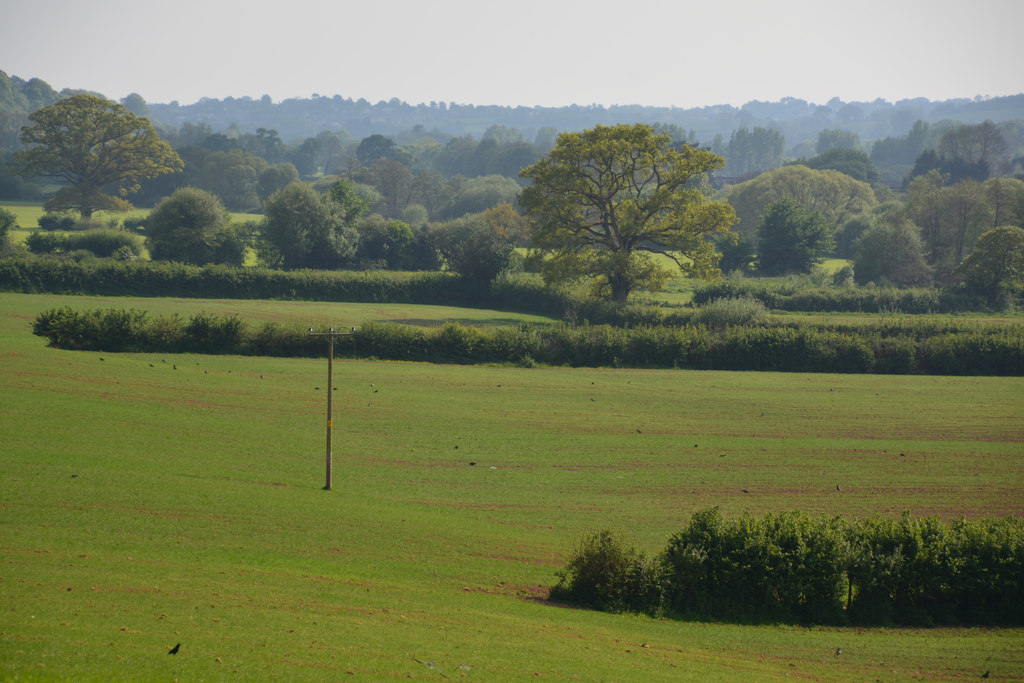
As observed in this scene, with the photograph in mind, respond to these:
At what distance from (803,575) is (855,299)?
57500 millimetres

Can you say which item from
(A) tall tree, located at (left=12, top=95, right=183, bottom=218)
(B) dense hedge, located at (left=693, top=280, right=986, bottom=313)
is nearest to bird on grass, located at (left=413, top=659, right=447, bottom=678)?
(B) dense hedge, located at (left=693, top=280, right=986, bottom=313)

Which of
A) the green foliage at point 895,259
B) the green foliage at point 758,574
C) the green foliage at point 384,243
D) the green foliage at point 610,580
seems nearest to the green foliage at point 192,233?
the green foliage at point 384,243

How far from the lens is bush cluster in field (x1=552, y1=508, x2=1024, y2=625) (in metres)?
17.3

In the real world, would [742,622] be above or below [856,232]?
below

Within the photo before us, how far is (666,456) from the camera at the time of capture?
93.7 feet

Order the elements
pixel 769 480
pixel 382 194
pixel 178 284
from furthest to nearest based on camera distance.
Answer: pixel 382 194 → pixel 178 284 → pixel 769 480

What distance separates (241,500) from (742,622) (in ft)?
38.2

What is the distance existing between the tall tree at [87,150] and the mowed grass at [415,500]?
6721 centimetres

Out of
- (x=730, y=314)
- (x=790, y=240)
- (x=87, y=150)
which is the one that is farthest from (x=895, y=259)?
(x=87, y=150)

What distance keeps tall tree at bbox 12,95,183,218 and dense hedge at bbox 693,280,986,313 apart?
73.8 meters

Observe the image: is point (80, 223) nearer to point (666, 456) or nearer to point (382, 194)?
point (382, 194)

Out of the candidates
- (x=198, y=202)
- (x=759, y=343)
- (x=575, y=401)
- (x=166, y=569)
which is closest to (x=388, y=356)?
(x=575, y=401)

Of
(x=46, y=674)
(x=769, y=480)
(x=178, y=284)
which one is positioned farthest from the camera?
(x=178, y=284)

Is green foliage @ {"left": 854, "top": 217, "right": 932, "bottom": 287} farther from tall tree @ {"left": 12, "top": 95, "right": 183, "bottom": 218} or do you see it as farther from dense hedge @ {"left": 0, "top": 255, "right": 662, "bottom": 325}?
tall tree @ {"left": 12, "top": 95, "right": 183, "bottom": 218}
